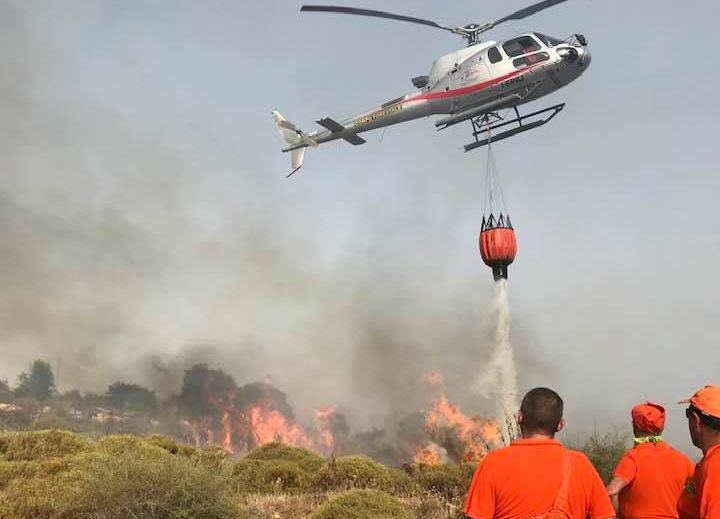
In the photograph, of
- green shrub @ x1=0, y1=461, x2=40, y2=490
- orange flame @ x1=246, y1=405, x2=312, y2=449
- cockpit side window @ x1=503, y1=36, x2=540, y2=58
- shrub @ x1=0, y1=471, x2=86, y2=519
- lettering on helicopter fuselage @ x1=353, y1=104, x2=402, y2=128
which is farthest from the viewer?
orange flame @ x1=246, y1=405, x2=312, y2=449

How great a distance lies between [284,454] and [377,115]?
590 inches

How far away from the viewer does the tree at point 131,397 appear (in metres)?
138

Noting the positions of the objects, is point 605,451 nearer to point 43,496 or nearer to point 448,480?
point 448,480

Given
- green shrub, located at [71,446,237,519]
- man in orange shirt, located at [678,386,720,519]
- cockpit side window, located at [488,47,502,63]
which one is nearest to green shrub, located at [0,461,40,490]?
green shrub, located at [71,446,237,519]

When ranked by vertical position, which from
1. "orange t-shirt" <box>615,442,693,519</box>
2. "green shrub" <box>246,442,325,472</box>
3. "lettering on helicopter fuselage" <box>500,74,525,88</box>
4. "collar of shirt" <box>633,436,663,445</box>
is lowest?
"green shrub" <box>246,442,325,472</box>

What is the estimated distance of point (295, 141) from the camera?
3281 centimetres

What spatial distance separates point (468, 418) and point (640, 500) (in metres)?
58.1

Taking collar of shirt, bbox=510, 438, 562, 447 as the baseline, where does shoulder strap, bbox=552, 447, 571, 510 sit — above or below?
below

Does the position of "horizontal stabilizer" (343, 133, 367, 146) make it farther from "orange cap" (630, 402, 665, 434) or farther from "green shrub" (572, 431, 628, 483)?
"orange cap" (630, 402, 665, 434)

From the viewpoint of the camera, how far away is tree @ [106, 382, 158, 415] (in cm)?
13779

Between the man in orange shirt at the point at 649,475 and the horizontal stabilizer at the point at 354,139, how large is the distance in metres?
25.7

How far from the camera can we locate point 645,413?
5.50 m

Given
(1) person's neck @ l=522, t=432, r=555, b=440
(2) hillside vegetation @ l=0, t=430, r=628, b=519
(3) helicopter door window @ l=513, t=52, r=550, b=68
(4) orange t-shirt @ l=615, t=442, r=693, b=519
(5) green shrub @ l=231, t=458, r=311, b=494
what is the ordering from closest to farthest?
(1) person's neck @ l=522, t=432, r=555, b=440 < (4) orange t-shirt @ l=615, t=442, r=693, b=519 < (2) hillside vegetation @ l=0, t=430, r=628, b=519 < (5) green shrub @ l=231, t=458, r=311, b=494 < (3) helicopter door window @ l=513, t=52, r=550, b=68

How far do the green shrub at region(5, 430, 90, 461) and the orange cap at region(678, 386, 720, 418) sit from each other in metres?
19.0
